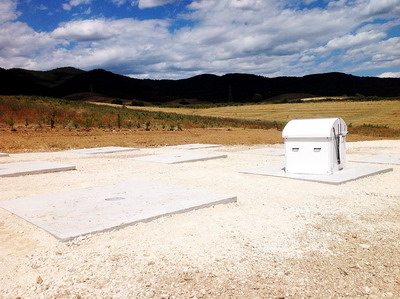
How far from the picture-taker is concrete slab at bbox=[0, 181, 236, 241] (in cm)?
474

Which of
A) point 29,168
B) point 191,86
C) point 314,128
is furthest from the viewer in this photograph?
point 191,86

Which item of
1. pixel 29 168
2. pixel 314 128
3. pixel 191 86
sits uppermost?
pixel 191 86

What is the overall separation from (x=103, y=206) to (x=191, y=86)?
115 meters

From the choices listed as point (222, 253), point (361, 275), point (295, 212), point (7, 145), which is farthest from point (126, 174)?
point (7, 145)

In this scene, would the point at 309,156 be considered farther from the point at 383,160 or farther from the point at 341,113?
the point at 341,113

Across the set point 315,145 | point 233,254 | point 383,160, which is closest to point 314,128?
point 315,145

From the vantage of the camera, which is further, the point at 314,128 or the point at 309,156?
the point at 309,156

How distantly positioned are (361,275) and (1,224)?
4.30 metres

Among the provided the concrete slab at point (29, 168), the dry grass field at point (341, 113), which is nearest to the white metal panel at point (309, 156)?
the concrete slab at point (29, 168)

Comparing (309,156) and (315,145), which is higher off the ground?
(315,145)

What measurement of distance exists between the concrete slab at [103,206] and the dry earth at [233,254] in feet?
0.45

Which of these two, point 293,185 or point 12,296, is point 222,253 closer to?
point 12,296

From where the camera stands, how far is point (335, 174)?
8305 mm

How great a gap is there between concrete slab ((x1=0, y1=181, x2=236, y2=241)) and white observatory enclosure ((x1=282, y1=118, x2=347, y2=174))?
2.97 m
